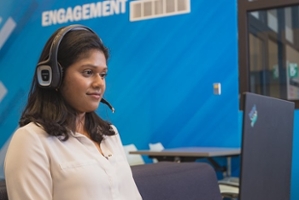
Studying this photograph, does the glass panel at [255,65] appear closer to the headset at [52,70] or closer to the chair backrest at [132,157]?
the chair backrest at [132,157]

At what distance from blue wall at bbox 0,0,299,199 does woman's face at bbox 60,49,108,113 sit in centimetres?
260

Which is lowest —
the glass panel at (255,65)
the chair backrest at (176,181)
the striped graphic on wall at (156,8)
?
the chair backrest at (176,181)

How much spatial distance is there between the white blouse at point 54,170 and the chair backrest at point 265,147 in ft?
1.38

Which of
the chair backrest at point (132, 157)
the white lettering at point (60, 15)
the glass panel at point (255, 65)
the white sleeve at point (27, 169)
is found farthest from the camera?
the white lettering at point (60, 15)

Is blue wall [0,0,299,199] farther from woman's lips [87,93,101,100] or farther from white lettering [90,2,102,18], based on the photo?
woman's lips [87,93,101,100]

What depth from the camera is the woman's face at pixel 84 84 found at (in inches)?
47.3

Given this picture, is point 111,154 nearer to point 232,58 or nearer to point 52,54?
point 52,54

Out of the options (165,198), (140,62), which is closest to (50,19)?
(140,62)

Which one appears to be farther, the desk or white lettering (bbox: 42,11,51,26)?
white lettering (bbox: 42,11,51,26)

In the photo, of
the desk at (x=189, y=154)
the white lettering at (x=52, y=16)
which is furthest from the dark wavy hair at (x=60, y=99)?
the white lettering at (x=52, y=16)

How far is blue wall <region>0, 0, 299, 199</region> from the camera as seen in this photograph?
13.4 feet

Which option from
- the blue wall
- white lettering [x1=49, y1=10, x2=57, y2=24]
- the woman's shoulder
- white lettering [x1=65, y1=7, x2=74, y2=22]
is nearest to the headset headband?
the woman's shoulder

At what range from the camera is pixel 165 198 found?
159 centimetres

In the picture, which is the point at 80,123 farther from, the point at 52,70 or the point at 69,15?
the point at 69,15
